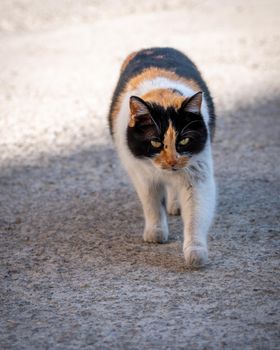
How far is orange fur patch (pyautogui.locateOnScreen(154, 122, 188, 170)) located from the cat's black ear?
14 centimetres

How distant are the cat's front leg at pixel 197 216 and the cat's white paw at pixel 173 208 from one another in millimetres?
827

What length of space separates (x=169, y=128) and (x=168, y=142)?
8 centimetres

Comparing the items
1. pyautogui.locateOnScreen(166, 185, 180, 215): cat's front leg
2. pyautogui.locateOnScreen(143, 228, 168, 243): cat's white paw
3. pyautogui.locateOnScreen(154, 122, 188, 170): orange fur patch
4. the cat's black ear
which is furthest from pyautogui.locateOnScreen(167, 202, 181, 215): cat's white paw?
the cat's black ear

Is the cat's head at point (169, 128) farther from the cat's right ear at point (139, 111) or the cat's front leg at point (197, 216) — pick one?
the cat's front leg at point (197, 216)

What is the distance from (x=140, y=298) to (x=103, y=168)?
2.57m

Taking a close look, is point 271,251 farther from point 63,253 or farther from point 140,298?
point 63,253

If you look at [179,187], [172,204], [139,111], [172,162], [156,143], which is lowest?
[172,204]

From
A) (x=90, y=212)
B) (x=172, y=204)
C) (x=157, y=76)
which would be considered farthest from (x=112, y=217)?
(x=157, y=76)

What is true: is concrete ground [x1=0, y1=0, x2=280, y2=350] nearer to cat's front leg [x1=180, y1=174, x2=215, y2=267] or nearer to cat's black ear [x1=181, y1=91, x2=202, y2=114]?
cat's front leg [x1=180, y1=174, x2=215, y2=267]

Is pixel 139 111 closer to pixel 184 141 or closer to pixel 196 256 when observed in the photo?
pixel 184 141

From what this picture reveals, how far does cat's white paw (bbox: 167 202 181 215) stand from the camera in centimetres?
531

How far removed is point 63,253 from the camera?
183 inches

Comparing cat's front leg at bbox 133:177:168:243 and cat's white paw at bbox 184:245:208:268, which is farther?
cat's front leg at bbox 133:177:168:243

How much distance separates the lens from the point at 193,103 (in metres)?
4.15
